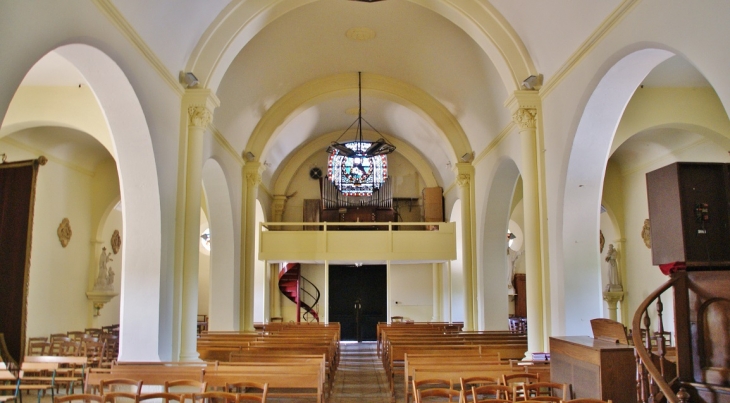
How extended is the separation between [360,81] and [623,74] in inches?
317

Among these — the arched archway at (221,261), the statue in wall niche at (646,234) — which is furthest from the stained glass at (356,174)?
the statue in wall niche at (646,234)

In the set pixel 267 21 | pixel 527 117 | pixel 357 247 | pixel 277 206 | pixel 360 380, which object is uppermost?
pixel 267 21

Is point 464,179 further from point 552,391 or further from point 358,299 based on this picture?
point 552,391

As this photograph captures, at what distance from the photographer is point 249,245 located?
45.3 feet

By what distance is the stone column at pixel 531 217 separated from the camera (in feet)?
28.2

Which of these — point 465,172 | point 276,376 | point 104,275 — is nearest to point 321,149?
point 465,172

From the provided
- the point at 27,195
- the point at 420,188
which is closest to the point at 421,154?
the point at 420,188

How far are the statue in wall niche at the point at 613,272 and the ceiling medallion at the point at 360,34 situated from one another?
8.03 metres

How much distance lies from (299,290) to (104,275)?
23.6ft

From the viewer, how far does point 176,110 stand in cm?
838

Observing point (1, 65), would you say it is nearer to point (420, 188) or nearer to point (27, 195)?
point (27, 195)

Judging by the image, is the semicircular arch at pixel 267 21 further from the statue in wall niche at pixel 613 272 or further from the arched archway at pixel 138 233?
the statue in wall niche at pixel 613 272

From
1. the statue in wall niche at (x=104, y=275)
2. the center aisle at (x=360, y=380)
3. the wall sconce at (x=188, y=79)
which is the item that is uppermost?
the wall sconce at (x=188, y=79)

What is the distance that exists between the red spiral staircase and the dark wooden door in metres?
0.68
